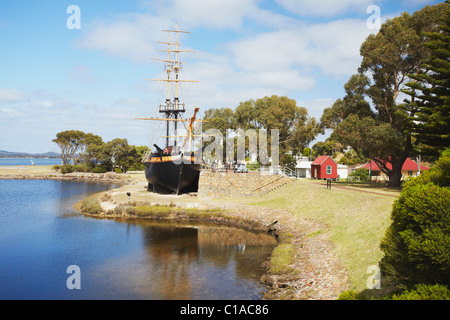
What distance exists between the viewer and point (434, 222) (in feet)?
28.4

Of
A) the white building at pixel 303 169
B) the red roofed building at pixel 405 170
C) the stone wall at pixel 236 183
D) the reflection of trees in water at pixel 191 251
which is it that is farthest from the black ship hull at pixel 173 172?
the red roofed building at pixel 405 170

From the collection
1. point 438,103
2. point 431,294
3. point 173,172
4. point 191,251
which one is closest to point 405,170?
point 438,103

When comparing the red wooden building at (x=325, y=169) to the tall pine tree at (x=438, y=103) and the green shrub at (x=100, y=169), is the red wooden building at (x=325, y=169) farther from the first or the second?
the green shrub at (x=100, y=169)

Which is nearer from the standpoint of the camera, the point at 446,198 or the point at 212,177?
the point at 446,198

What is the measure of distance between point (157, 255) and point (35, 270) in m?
7.21

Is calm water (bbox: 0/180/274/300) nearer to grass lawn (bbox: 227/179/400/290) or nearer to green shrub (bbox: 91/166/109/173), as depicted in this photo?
grass lawn (bbox: 227/179/400/290)

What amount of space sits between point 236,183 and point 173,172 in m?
8.43

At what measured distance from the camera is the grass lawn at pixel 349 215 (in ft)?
50.6

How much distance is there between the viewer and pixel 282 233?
25.8m

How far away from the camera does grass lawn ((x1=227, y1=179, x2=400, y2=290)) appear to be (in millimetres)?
15424

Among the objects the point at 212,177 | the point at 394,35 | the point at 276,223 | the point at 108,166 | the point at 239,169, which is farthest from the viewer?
the point at 108,166

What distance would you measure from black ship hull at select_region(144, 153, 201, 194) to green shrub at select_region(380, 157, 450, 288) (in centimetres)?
3341

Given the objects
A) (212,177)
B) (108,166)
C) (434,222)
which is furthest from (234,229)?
(108,166)
